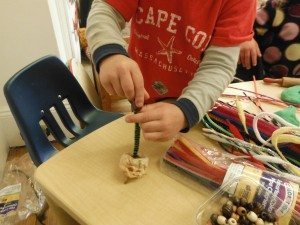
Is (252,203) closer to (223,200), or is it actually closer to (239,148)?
(223,200)

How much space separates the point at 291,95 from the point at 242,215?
0.49 metres

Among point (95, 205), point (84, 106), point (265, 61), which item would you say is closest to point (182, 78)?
point (84, 106)

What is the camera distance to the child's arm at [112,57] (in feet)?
1.54

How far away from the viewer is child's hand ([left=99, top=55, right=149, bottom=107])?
467 millimetres

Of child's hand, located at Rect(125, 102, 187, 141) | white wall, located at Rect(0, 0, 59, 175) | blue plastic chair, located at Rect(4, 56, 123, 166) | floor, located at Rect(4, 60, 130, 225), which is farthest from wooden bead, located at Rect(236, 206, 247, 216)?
white wall, located at Rect(0, 0, 59, 175)

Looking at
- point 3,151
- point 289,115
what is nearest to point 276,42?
point 289,115

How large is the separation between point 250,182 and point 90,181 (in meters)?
0.25

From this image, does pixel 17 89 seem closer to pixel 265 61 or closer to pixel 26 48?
pixel 26 48

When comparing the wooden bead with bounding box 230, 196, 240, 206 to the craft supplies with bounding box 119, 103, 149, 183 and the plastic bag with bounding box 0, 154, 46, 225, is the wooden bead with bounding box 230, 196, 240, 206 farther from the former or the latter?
the plastic bag with bounding box 0, 154, 46, 225

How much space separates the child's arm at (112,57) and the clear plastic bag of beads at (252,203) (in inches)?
7.4

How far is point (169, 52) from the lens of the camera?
725mm

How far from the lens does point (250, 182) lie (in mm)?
429

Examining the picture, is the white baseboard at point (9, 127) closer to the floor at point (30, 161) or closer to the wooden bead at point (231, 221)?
the floor at point (30, 161)

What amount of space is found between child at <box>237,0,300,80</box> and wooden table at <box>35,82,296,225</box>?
2.33 ft
